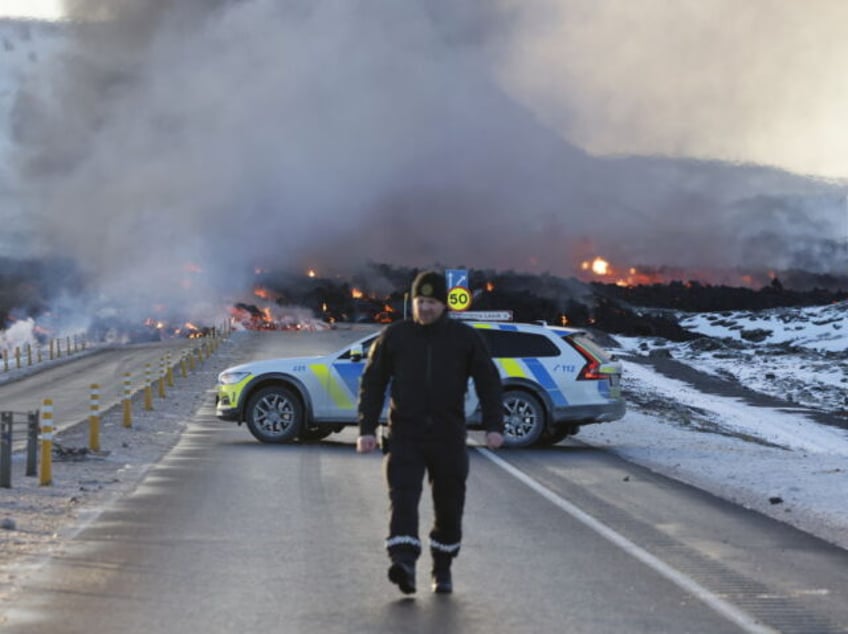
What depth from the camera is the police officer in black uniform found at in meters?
7.89

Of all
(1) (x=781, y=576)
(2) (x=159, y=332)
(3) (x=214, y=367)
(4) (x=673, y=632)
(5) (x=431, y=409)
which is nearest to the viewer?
(4) (x=673, y=632)

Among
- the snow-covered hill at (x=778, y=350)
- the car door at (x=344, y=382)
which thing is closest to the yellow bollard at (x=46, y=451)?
the car door at (x=344, y=382)

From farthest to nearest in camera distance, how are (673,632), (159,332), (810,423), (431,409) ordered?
(159,332) → (810,423) → (431,409) → (673,632)

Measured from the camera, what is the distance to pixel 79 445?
21000mm

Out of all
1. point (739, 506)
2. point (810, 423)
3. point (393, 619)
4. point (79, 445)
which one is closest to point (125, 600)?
point (393, 619)

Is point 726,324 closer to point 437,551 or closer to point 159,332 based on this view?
point 159,332

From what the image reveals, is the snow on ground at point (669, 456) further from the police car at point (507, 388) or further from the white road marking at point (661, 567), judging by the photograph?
the white road marking at point (661, 567)

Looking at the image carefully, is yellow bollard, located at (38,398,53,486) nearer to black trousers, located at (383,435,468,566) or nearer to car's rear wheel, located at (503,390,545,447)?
car's rear wheel, located at (503,390,545,447)

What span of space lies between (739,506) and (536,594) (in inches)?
223

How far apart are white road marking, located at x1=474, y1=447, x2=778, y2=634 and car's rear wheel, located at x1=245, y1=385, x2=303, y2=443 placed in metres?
5.68

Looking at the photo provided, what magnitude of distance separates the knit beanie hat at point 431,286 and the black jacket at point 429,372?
15cm

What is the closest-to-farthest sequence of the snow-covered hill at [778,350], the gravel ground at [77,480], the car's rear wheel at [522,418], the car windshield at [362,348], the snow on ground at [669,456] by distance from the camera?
the gravel ground at [77,480], the snow on ground at [669,456], the car's rear wheel at [522,418], the car windshield at [362,348], the snow-covered hill at [778,350]

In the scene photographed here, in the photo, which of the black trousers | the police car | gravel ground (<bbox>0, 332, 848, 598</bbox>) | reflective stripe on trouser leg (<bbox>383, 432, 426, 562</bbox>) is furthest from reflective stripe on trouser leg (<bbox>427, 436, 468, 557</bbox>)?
the police car

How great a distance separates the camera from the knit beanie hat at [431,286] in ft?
25.7
